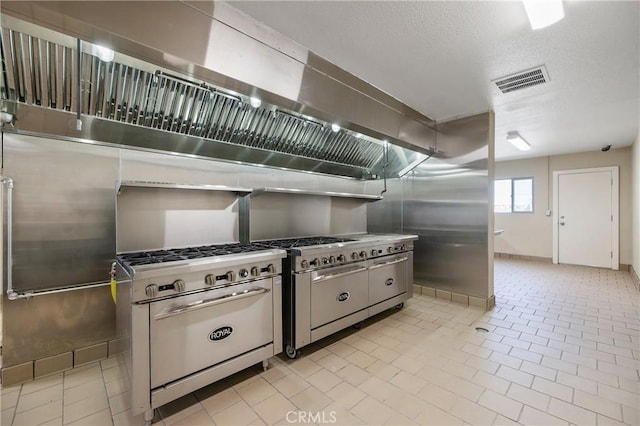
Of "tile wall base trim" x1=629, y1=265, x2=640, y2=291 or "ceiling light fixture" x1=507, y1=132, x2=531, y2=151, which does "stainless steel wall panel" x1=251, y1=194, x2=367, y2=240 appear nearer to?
"ceiling light fixture" x1=507, y1=132, x2=531, y2=151

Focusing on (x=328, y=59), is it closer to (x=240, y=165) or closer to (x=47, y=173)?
(x=240, y=165)

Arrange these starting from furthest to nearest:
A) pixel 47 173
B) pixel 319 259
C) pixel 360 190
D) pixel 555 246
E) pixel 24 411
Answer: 1. pixel 555 246
2. pixel 360 190
3. pixel 319 259
4. pixel 47 173
5. pixel 24 411

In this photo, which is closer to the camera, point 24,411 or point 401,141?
point 24,411

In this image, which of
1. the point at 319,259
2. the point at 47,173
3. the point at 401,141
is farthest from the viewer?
the point at 401,141

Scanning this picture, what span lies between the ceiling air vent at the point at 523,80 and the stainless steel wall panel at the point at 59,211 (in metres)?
3.72

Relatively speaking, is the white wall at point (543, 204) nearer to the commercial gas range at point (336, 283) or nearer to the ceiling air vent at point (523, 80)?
the ceiling air vent at point (523, 80)

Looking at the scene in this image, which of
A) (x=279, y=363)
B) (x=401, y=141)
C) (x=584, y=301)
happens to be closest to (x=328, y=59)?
(x=401, y=141)

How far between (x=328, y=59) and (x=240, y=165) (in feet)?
4.49

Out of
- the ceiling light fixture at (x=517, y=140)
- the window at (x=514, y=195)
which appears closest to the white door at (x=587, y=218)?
the window at (x=514, y=195)

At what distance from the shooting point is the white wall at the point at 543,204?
5605mm

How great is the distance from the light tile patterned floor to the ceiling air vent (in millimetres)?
2582

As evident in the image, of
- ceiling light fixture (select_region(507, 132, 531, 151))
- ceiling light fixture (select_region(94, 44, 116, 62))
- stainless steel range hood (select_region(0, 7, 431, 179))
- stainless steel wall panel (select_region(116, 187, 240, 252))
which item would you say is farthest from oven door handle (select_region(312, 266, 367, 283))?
ceiling light fixture (select_region(507, 132, 531, 151))

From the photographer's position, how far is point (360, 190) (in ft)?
13.9

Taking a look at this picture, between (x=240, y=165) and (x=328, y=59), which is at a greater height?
(x=328, y=59)
